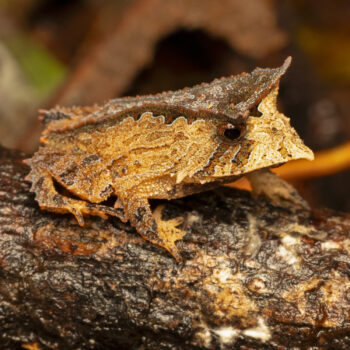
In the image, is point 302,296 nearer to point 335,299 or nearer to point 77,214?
point 335,299

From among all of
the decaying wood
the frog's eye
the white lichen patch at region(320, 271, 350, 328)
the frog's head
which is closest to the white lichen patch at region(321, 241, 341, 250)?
the decaying wood

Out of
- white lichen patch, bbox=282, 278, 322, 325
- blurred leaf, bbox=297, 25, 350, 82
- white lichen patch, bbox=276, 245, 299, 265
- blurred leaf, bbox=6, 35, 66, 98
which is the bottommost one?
white lichen patch, bbox=282, 278, 322, 325

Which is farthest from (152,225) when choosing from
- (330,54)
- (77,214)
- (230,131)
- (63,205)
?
(330,54)

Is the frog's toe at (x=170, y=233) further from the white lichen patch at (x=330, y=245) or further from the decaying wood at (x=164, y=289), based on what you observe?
the white lichen patch at (x=330, y=245)

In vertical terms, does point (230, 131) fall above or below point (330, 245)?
above

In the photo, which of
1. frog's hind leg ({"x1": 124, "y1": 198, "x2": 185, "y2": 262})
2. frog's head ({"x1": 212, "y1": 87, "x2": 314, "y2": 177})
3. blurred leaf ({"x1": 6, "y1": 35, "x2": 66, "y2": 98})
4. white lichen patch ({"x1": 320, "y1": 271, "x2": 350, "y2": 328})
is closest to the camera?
white lichen patch ({"x1": 320, "y1": 271, "x2": 350, "y2": 328})

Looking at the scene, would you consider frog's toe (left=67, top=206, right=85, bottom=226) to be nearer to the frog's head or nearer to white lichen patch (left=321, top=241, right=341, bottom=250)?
the frog's head

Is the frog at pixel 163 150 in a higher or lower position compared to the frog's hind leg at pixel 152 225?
higher

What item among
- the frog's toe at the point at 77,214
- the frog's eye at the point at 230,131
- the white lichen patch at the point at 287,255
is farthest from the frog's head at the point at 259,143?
the frog's toe at the point at 77,214
